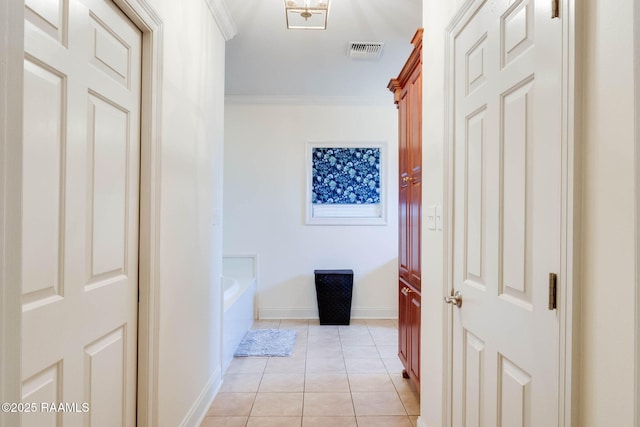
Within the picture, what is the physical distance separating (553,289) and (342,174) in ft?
12.0

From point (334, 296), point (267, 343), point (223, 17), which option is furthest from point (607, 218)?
point (334, 296)

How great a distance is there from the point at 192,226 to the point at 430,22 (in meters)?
1.68

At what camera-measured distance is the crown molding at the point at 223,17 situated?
232 cm

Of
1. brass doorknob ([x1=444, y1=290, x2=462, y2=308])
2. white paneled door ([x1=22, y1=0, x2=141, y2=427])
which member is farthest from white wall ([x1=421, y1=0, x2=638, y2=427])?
white paneled door ([x1=22, y1=0, x2=141, y2=427])

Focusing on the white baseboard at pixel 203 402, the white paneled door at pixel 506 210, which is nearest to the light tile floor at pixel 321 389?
the white baseboard at pixel 203 402

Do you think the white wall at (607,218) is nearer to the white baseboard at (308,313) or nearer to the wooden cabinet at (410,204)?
the wooden cabinet at (410,204)

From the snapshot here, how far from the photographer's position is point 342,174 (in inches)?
178

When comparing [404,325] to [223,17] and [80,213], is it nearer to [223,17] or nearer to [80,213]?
[80,213]

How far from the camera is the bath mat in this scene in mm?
3240

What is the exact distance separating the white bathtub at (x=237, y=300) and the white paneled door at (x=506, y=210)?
6.33 ft

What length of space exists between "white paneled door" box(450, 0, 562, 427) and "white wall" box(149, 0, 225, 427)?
1.30 m

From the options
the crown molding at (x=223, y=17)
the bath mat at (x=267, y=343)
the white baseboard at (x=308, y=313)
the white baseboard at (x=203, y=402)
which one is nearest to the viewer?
the white baseboard at (x=203, y=402)

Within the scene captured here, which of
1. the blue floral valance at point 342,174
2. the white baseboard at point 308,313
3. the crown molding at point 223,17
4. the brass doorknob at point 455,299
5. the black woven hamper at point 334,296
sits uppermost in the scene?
the crown molding at point 223,17

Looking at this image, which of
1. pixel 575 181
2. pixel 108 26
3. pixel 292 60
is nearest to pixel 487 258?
pixel 575 181
